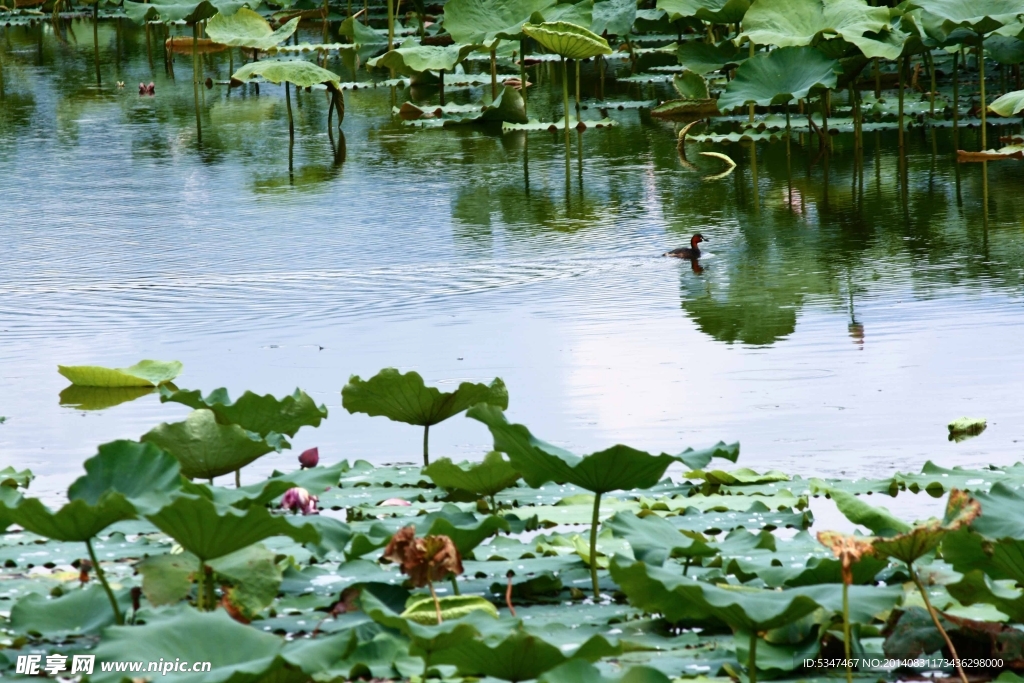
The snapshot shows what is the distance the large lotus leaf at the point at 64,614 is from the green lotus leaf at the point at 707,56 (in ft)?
22.3

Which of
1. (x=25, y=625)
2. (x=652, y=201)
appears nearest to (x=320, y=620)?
(x=25, y=625)

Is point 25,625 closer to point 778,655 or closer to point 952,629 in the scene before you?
point 778,655

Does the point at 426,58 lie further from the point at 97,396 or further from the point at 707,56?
the point at 97,396

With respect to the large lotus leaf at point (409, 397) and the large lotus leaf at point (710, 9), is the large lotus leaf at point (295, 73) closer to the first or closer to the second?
the large lotus leaf at point (710, 9)

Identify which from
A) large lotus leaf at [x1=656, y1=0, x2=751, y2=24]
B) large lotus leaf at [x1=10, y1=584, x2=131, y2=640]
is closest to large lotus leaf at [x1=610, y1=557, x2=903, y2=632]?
large lotus leaf at [x1=10, y1=584, x2=131, y2=640]

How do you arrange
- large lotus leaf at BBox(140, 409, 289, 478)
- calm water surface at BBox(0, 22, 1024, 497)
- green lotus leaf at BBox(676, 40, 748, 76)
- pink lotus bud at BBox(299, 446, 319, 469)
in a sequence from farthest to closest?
green lotus leaf at BBox(676, 40, 748, 76) < calm water surface at BBox(0, 22, 1024, 497) < pink lotus bud at BBox(299, 446, 319, 469) < large lotus leaf at BBox(140, 409, 289, 478)

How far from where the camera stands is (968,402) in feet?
10.4

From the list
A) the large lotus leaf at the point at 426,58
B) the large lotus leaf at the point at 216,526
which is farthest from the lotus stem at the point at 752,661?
the large lotus leaf at the point at 426,58

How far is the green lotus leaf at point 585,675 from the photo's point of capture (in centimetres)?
146

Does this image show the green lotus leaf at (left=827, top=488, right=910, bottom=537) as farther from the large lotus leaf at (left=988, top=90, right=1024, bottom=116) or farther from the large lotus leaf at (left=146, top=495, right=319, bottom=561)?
the large lotus leaf at (left=988, top=90, right=1024, bottom=116)

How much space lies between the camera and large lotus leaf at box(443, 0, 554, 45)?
7965 millimetres

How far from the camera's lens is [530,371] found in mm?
3510

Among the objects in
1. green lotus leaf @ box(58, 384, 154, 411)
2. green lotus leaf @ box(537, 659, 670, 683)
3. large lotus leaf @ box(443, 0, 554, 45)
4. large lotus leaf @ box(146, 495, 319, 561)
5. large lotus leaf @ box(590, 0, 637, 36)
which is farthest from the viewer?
large lotus leaf @ box(590, 0, 637, 36)

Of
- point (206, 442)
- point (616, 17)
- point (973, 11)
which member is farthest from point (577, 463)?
point (616, 17)
